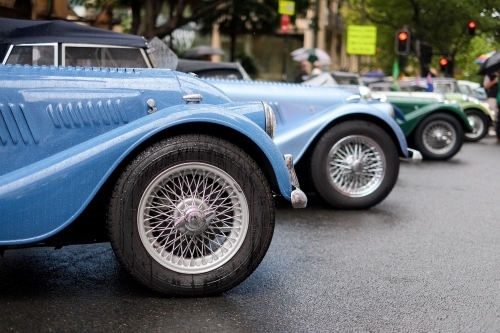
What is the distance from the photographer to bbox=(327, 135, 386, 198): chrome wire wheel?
7.31 m

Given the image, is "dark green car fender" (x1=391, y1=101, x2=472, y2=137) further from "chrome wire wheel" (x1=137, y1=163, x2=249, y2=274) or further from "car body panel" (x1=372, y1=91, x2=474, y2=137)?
"chrome wire wheel" (x1=137, y1=163, x2=249, y2=274)

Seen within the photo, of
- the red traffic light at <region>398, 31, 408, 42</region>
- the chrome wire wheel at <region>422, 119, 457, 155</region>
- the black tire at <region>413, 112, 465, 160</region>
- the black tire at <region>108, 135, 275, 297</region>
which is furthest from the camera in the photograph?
the red traffic light at <region>398, 31, 408, 42</region>

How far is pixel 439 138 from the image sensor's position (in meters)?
12.8

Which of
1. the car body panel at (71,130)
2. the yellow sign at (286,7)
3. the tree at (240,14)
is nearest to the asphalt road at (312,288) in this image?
the car body panel at (71,130)

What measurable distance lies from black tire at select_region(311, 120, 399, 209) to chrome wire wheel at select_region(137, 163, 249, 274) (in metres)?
3.21

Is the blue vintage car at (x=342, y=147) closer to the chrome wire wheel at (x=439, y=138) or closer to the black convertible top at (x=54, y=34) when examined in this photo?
the black convertible top at (x=54, y=34)

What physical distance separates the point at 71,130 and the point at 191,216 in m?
0.81

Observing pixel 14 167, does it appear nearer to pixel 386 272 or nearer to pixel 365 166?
pixel 386 272

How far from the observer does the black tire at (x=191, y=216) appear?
3922 millimetres

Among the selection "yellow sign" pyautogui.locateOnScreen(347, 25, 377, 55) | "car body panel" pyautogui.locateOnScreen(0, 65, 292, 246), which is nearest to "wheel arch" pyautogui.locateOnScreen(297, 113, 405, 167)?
"car body panel" pyautogui.locateOnScreen(0, 65, 292, 246)

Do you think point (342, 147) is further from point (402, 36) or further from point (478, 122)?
point (402, 36)

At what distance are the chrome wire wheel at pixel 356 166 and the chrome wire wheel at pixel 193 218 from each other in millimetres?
3286

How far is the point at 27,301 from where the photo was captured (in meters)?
3.95

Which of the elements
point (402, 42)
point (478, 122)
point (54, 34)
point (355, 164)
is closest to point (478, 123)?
point (478, 122)
